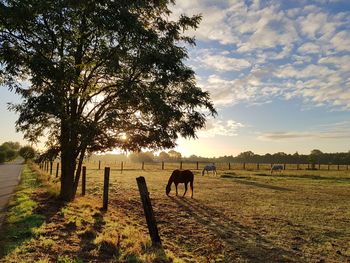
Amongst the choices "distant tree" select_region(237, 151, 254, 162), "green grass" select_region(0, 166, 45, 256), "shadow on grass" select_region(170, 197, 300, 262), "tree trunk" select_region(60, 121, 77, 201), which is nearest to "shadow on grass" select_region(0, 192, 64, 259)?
"green grass" select_region(0, 166, 45, 256)

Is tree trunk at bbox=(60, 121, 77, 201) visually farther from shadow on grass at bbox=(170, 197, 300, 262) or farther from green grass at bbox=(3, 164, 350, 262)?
shadow on grass at bbox=(170, 197, 300, 262)

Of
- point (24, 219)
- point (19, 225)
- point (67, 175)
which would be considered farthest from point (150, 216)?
point (67, 175)

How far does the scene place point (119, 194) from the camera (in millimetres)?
21984

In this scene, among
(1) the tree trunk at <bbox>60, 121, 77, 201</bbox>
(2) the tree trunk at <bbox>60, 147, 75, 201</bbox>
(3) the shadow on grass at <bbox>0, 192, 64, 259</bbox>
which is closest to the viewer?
(3) the shadow on grass at <bbox>0, 192, 64, 259</bbox>

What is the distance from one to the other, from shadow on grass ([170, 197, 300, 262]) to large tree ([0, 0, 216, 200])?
14.1ft

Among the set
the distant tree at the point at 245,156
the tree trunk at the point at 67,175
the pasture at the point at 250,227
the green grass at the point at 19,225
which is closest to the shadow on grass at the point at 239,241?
the pasture at the point at 250,227

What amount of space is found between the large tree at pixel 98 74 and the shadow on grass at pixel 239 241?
4.29 m

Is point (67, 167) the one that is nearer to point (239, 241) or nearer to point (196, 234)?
point (196, 234)

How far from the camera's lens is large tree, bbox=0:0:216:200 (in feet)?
46.5

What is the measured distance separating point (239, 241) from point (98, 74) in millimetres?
10439

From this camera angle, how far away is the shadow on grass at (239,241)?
29.4 ft

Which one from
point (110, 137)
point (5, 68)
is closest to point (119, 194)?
point (110, 137)

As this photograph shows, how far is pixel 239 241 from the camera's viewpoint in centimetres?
1055

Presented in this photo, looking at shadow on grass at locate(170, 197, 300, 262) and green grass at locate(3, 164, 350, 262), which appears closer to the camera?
green grass at locate(3, 164, 350, 262)
